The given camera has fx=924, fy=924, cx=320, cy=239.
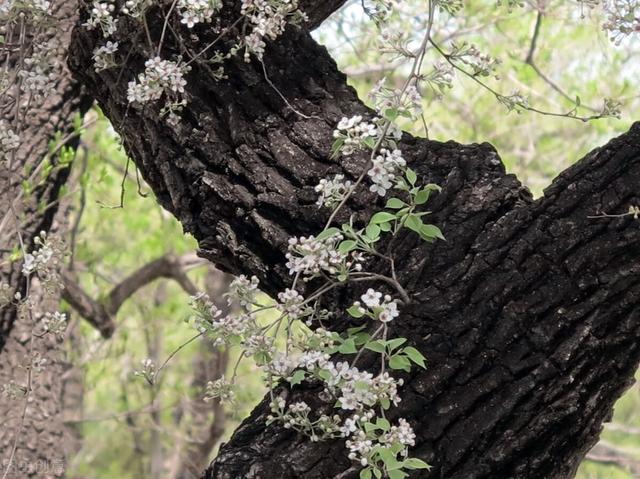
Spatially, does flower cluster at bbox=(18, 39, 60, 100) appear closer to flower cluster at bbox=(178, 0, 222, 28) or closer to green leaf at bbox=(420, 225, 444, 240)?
flower cluster at bbox=(178, 0, 222, 28)

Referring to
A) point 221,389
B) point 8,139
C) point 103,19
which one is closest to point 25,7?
point 103,19

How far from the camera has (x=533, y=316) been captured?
176 centimetres

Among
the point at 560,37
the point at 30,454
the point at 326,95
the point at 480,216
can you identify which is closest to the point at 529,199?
the point at 480,216

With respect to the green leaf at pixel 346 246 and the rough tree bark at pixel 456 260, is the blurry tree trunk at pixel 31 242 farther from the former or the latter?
the green leaf at pixel 346 246

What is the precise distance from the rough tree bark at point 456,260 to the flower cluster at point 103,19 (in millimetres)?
58

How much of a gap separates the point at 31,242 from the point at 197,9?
56.0 inches

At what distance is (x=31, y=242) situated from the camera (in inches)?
118

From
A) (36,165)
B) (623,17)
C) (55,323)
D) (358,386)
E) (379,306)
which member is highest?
(36,165)

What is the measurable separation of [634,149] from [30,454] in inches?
95.0

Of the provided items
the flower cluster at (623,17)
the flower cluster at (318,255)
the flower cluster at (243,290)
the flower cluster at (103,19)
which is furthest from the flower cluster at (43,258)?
the flower cluster at (623,17)

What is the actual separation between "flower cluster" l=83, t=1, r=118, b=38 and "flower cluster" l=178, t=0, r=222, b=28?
0.18 meters

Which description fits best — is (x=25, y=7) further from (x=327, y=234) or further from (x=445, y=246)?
(x=445, y=246)

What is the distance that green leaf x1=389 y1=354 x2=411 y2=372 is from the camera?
161cm

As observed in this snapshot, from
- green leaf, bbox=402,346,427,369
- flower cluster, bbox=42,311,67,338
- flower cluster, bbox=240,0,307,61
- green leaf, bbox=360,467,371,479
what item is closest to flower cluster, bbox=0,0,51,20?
flower cluster, bbox=240,0,307,61
